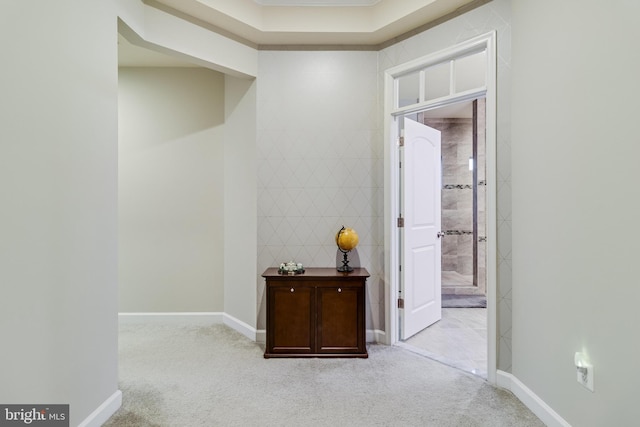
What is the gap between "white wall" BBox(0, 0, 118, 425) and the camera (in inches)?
53.9

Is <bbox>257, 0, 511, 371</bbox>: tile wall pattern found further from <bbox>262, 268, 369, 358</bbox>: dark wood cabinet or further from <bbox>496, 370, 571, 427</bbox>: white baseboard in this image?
<bbox>496, 370, 571, 427</bbox>: white baseboard

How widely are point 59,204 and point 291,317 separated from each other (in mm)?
1810

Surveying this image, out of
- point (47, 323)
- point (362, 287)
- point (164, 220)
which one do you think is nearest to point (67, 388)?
point (47, 323)

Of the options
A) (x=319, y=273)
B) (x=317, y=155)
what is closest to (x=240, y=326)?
(x=319, y=273)

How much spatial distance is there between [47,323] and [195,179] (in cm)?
231

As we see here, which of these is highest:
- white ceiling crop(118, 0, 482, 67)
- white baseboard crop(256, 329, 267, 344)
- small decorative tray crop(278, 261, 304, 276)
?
white ceiling crop(118, 0, 482, 67)

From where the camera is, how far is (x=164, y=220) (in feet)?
12.1

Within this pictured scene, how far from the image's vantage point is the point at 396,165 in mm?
3068

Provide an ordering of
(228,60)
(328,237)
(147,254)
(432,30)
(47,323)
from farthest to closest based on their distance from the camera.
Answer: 1. (147,254)
2. (328,237)
3. (228,60)
4. (432,30)
5. (47,323)

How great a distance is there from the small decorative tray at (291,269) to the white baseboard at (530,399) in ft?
5.47

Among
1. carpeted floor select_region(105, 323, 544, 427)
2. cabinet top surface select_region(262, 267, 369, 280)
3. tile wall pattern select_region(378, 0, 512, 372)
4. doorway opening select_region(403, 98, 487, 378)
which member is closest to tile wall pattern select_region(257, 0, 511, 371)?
cabinet top surface select_region(262, 267, 369, 280)

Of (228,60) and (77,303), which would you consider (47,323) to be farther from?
(228,60)

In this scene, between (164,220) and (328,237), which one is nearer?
(328,237)

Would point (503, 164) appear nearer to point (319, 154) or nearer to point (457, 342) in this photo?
point (319, 154)
